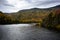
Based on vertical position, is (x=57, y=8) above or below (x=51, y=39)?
above

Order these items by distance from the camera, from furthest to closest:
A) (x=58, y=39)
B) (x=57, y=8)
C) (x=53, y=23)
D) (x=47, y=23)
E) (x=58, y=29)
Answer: (x=47, y=23) < (x=53, y=23) < (x=58, y=29) < (x=57, y=8) < (x=58, y=39)

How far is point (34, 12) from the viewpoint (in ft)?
77.7

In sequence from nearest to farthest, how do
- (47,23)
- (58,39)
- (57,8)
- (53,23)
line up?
(58,39) → (57,8) → (53,23) → (47,23)

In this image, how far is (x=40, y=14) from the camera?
2111 centimetres

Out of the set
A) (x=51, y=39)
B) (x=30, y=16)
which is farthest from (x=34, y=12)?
(x=51, y=39)

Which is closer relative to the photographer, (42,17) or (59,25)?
(59,25)

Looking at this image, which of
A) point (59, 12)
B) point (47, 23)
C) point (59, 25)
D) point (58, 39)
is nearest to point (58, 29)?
point (59, 25)

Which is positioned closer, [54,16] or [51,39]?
[51,39]

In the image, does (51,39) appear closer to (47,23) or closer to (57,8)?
(57,8)

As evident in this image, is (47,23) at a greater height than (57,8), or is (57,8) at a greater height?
(57,8)

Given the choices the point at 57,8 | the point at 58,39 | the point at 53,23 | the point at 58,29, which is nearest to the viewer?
the point at 58,39

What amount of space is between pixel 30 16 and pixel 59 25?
437 centimetres

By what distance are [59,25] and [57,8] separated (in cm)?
273

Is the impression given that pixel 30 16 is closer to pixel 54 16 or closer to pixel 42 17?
pixel 42 17
